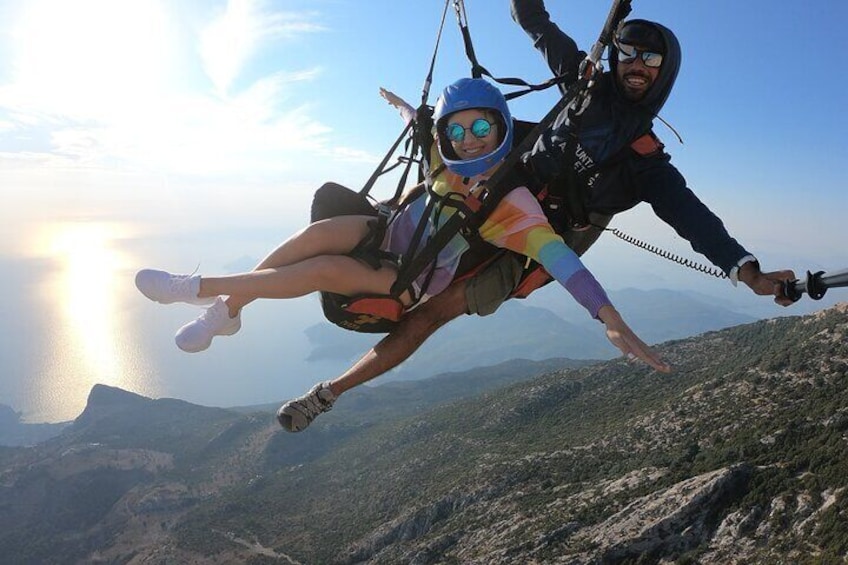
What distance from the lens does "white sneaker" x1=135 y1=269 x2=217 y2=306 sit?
14.6ft

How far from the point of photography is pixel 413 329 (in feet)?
17.5

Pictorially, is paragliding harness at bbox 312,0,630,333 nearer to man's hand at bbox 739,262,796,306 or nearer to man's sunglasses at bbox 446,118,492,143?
man's sunglasses at bbox 446,118,492,143

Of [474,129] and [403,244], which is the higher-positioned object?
[474,129]

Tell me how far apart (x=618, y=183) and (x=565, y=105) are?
85 cm

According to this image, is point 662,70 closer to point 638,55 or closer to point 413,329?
point 638,55

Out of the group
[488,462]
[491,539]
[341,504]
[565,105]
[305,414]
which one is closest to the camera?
[565,105]

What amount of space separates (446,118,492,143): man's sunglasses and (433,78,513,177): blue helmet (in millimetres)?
103

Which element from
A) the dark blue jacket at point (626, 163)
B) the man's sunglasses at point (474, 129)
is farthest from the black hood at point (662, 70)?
the man's sunglasses at point (474, 129)

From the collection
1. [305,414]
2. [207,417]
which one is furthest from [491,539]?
[207,417]

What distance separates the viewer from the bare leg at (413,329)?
5220 millimetres

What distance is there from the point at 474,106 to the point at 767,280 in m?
2.51

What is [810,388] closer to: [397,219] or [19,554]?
[397,219]

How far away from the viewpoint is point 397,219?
5.02 m

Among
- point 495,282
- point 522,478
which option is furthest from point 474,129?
point 522,478
